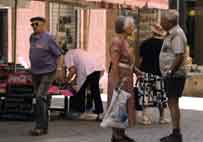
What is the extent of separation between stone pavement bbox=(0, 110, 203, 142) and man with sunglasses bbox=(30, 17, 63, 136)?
283mm

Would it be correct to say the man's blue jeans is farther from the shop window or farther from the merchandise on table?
the shop window

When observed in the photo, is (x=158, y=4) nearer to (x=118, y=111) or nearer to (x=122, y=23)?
(x=122, y=23)

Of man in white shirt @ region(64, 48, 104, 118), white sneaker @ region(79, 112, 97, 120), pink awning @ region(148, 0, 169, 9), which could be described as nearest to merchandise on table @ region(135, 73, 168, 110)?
man in white shirt @ region(64, 48, 104, 118)

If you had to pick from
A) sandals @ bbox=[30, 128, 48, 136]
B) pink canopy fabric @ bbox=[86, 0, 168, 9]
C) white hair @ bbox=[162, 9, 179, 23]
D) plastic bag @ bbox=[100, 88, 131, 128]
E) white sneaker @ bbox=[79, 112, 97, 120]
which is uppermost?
pink canopy fabric @ bbox=[86, 0, 168, 9]

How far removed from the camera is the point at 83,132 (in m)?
10.5

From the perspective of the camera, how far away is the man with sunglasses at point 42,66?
9.93m

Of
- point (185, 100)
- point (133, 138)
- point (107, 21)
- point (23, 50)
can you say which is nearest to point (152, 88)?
point (133, 138)

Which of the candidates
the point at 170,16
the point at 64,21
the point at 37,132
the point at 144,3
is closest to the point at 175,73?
the point at 170,16

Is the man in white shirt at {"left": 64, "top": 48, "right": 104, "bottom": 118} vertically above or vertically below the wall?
below

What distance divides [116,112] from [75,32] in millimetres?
10905

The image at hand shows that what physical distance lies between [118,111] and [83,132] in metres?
1.72

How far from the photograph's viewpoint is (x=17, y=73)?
11.6 metres

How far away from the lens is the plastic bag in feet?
29.0

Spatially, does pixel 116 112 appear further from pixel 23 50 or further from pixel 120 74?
pixel 23 50
